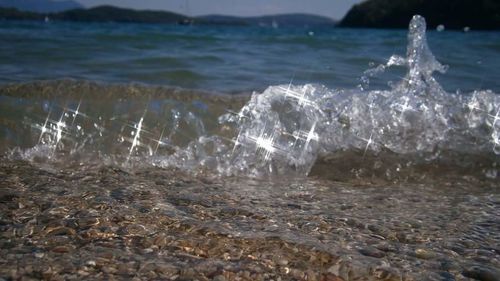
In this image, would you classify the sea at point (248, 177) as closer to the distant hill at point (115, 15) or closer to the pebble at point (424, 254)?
the pebble at point (424, 254)

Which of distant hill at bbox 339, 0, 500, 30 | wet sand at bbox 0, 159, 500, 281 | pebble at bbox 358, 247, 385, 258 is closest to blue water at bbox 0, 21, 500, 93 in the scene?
wet sand at bbox 0, 159, 500, 281

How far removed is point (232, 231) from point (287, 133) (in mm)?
1876

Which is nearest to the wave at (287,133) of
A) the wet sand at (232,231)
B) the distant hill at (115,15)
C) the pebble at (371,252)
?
the wet sand at (232,231)

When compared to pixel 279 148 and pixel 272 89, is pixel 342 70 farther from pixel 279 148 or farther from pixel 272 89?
→ pixel 279 148

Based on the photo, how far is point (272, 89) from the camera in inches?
161

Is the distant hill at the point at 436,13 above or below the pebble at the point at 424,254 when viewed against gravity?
above

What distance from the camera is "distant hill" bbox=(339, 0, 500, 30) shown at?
3985cm

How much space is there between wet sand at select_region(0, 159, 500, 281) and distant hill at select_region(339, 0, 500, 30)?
41657mm

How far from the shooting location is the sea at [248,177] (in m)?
1.60

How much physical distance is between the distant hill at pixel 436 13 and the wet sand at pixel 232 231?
1640 inches

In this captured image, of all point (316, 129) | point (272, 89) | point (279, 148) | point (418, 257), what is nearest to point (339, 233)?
point (418, 257)

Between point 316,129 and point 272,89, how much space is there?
0.66m

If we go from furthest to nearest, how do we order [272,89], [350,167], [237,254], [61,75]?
[61,75] → [272,89] → [350,167] → [237,254]

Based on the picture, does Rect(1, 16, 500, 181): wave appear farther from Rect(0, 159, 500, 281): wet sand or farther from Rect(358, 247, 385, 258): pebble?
Rect(358, 247, 385, 258): pebble
